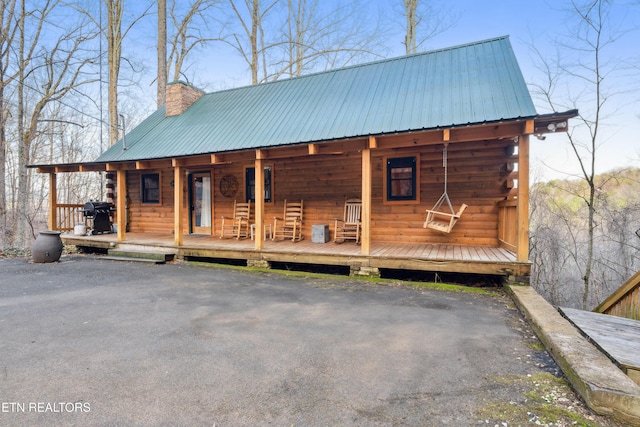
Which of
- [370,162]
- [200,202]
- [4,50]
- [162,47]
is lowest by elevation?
[200,202]

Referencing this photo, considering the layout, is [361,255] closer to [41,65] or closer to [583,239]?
[583,239]

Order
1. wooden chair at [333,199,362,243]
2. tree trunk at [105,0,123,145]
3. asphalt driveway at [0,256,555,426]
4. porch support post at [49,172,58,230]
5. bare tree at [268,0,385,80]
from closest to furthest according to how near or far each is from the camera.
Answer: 1. asphalt driveway at [0,256,555,426]
2. wooden chair at [333,199,362,243]
3. porch support post at [49,172,58,230]
4. tree trunk at [105,0,123,145]
5. bare tree at [268,0,385,80]

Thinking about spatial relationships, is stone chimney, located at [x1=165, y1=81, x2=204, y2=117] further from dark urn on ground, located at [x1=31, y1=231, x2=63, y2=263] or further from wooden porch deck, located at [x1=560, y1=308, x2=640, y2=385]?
wooden porch deck, located at [x1=560, y1=308, x2=640, y2=385]

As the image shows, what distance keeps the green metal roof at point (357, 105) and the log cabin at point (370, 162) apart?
0.05m

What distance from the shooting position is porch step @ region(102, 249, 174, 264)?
769cm

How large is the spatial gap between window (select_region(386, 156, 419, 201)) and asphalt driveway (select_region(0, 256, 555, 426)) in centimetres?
278

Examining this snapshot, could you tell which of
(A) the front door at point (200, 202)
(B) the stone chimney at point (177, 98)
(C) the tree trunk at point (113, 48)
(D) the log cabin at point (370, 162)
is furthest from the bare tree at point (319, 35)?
(A) the front door at point (200, 202)

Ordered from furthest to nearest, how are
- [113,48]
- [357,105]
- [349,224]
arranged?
[113,48], [349,224], [357,105]

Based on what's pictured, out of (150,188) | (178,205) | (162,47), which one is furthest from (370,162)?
(162,47)

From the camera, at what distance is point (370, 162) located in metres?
6.46

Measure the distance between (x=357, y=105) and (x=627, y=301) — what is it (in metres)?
5.58

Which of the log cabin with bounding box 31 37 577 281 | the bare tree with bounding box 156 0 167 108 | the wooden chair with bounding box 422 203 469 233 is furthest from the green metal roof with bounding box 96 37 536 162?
the bare tree with bounding box 156 0 167 108

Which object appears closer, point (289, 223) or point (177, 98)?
point (289, 223)

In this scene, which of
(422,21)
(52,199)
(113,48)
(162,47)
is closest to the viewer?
(52,199)
